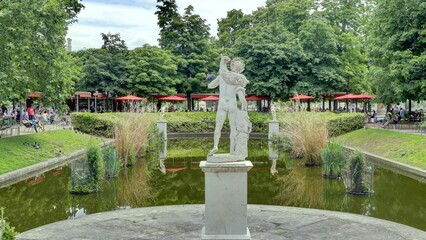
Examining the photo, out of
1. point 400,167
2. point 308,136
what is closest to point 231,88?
point 308,136

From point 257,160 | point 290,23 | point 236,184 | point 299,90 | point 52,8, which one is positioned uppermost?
point 290,23

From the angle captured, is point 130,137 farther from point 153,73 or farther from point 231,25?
point 231,25

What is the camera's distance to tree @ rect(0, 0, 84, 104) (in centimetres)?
1680

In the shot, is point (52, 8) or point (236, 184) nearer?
point (236, 184)

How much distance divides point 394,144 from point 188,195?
1212cm

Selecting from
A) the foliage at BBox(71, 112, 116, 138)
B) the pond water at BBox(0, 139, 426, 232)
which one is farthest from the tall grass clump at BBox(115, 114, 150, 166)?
the foliage at BBox(71, 112, 116, 138)

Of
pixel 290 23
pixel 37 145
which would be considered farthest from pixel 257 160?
pixel 290 23

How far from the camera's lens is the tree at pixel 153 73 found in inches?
1666

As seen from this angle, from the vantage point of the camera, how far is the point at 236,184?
23.1 ft

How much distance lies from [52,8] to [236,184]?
50.3 ft

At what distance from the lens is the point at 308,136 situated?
17719 mm

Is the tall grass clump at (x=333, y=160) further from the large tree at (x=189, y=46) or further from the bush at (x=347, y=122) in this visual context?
the large tree at (x=189, y=46)

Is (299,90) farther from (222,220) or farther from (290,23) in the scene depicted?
(222,220)

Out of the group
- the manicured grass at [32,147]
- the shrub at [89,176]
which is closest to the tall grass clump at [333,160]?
the shrub at [89,176]
